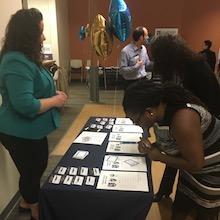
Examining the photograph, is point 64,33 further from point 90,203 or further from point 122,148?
point 90,203

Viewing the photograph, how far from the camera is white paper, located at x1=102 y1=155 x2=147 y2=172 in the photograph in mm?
1316

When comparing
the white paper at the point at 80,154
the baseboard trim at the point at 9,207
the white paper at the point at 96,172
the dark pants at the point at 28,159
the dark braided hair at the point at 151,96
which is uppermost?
the dark braided hair at the point at 151,96

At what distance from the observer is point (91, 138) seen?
1649 mm

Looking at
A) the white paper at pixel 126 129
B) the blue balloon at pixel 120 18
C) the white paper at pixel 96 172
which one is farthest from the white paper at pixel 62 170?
the blue balloon at pixel 120 18

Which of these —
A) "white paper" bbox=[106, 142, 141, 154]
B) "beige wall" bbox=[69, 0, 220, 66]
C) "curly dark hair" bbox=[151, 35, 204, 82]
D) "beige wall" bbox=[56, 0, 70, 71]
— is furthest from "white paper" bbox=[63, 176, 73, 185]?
"beige wall" bbox=[69, 0, 220, 66]

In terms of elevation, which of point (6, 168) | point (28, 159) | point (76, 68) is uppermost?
point (28, 159)

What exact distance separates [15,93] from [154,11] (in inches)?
260

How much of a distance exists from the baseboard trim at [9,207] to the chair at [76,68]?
569 cm

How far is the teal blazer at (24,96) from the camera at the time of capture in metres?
1.39

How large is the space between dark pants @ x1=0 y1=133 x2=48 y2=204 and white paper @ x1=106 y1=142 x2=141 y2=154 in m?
0.44

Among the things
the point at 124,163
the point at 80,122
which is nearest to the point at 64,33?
the point at 80,122

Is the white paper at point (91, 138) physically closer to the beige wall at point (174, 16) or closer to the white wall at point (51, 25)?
the white wall at point (51, 25)

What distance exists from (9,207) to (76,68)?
5957 millimetres

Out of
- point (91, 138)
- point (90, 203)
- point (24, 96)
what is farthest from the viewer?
point (91, 138)
